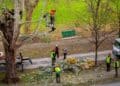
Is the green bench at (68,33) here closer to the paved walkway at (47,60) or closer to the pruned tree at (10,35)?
the paved walkway at (47,60)

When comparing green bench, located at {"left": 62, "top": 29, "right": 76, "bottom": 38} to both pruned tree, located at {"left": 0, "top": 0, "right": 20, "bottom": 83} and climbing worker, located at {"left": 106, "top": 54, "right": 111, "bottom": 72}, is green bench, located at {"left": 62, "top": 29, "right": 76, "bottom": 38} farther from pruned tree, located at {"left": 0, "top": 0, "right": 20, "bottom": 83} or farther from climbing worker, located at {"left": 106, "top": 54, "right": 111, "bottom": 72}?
pruned tree, located at {"left": 0, "top": 0, "right": 20, "bottom": 83}

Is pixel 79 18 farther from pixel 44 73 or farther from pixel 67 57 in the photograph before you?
pixel 44 73

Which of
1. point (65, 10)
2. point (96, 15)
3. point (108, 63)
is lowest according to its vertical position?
point (108, 63)

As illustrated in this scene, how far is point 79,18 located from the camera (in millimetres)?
40375

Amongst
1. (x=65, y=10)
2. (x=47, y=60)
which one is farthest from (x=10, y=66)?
(x=65, y=10)

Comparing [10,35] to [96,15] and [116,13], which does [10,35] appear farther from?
[116,13]

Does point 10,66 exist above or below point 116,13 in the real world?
below

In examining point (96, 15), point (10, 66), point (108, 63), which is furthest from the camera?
point (96, 15)

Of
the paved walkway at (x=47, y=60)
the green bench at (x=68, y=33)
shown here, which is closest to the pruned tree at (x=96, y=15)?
the paved walkway at (x=47, y=60)

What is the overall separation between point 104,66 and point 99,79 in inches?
106

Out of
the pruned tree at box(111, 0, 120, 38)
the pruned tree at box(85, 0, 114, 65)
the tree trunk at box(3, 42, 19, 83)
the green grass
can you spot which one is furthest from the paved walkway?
the green grass

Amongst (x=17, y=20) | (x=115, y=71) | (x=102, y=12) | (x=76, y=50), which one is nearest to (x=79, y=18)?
→ (x=76, y=50)

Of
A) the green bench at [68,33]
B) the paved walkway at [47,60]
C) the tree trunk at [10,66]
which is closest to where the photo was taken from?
the tree trunk at [10,66]

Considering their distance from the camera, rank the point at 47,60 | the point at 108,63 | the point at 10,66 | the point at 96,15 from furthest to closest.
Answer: the point at 47,60 → the point at 96,15 → the point at 108,63 → the point at 10,66
